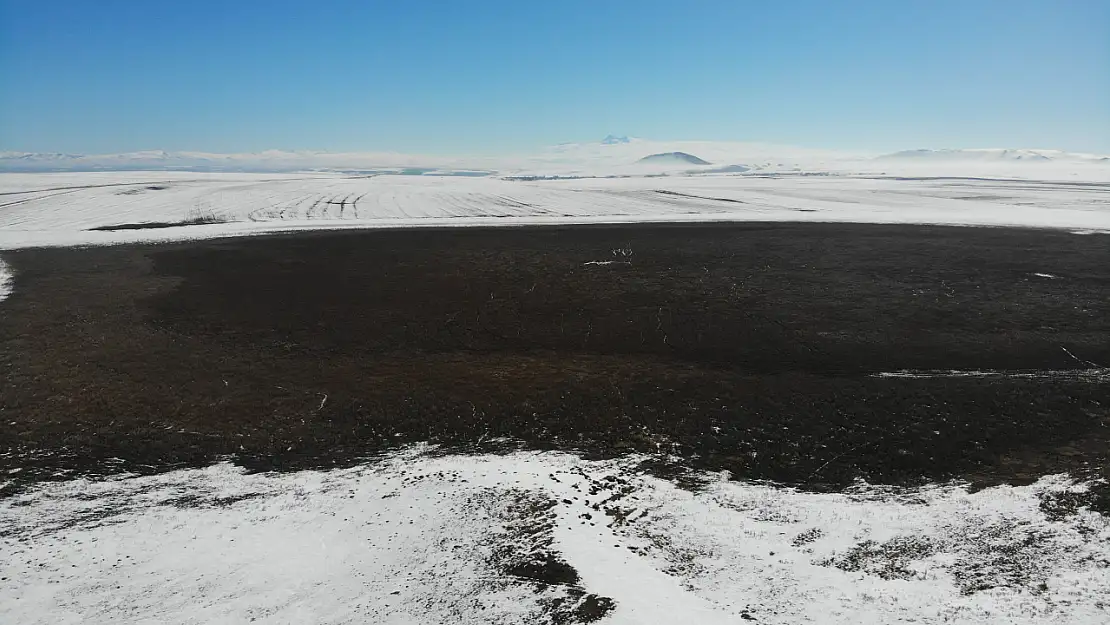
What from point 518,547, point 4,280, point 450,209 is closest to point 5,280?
point 4,280

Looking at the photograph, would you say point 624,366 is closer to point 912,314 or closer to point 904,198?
point 912,314

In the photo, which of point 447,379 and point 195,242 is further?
point 195,242

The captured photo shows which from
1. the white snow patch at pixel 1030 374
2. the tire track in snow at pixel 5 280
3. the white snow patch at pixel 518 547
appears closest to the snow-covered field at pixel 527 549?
the white snow patch at pixel 518 547

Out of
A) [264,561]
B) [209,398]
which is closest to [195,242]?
[209,398]

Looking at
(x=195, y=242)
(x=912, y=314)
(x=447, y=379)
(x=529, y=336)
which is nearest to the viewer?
(x=447, y=379)

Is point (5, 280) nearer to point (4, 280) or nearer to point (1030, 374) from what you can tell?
point (4, 280)

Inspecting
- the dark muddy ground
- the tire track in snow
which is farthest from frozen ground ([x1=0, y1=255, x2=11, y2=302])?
the dark muddy ground

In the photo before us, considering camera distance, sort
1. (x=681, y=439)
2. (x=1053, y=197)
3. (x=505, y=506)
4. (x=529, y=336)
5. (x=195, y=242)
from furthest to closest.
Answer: (x=1053, y=197) < (x=195, y=242) < (x=529, y=336) < (x=681, y=439) < (x=505, y=506)
